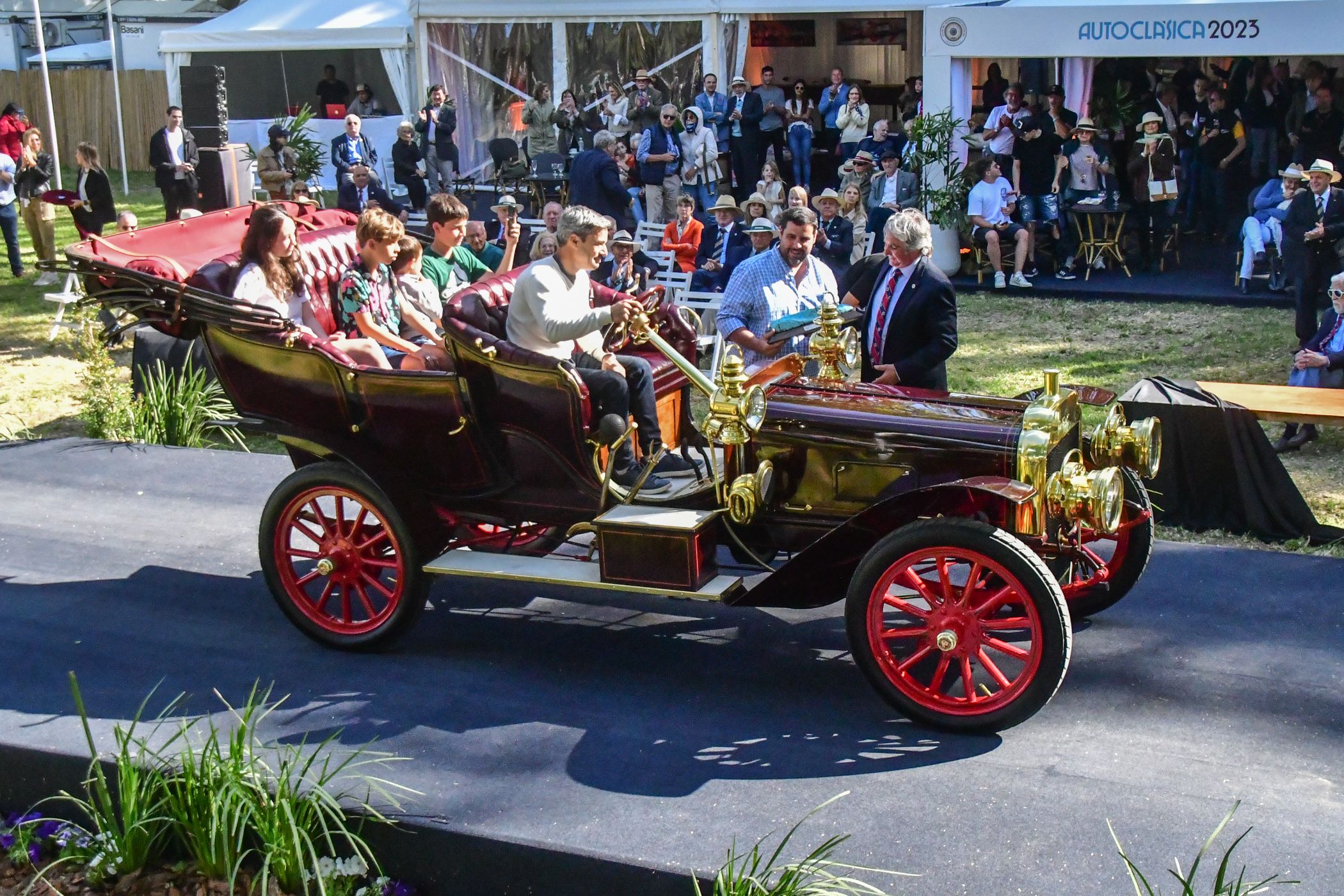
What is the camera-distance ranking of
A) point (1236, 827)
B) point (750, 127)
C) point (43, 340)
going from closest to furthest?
point (1236, 827)
point (43, 340)
point (750, 127)

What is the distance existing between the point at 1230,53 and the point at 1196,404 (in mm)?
6366

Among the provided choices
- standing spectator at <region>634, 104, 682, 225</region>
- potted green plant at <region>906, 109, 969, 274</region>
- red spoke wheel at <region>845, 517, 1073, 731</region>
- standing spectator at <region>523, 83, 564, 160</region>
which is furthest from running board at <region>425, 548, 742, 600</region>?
standing spectator at <region>523, 83, 564, 160</region>

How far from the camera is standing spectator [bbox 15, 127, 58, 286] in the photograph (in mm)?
14125

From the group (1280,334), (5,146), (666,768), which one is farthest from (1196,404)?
(5,146)

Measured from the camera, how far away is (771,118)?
48.8 feet

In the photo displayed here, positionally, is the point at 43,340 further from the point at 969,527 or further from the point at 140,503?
the point at 969,527

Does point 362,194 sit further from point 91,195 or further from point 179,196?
point 179,196

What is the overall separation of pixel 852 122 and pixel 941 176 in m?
2.18

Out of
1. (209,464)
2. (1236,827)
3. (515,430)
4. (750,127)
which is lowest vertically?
(1236,827)

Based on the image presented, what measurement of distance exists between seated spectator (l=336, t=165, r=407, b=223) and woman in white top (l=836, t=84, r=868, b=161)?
4.45 metres

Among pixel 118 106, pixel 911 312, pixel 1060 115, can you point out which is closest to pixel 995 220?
pixel 1060 115

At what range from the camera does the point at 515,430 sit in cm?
491

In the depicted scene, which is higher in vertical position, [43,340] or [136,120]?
[136,120]

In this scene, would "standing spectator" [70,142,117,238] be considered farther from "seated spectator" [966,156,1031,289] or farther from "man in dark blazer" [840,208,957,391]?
"man in dark blazer" [840,208,957,391]
